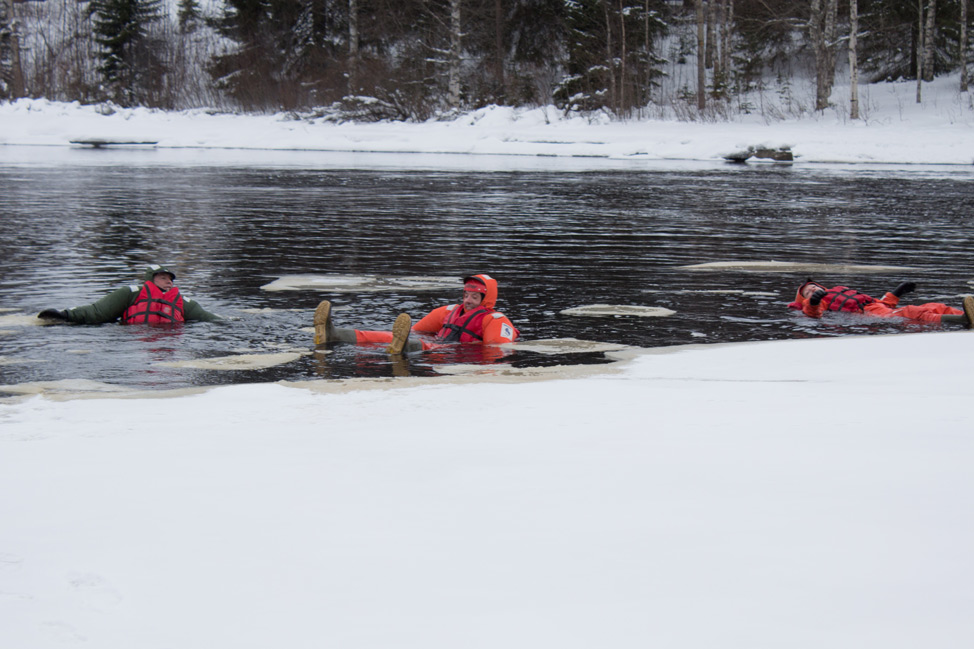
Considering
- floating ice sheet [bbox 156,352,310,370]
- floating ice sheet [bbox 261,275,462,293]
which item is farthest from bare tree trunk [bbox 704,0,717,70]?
floating ice sheet [bbox 156,352,310,370]

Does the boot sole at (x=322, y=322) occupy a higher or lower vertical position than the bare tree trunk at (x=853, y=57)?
lower

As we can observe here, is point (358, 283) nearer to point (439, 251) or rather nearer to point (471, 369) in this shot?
point (439, 251)

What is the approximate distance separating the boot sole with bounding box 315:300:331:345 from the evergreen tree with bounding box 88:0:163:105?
44366mm

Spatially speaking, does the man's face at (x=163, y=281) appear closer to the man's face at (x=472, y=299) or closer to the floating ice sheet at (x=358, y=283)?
the floating ice sheet at (x=358, y=283)

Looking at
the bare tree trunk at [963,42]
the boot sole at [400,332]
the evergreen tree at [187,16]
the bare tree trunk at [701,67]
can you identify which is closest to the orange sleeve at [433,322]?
the boot sole at [400,332]

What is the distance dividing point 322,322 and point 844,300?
5.41 metres

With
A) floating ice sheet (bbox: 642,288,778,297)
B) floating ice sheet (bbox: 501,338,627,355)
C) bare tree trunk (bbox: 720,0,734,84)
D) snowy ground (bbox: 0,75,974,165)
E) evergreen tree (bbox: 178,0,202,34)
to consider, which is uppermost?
evergreen tree (bbox: 178,0,202,34)

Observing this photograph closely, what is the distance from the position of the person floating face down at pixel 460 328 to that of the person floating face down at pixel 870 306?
3208mm

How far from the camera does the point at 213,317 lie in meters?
9.82

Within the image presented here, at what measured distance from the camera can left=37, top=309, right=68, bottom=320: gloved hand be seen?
9.20 m

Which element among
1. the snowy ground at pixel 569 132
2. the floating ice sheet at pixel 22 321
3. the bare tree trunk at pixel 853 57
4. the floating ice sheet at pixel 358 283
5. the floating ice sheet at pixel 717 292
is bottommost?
the floating ice sheet at pixel 717 292

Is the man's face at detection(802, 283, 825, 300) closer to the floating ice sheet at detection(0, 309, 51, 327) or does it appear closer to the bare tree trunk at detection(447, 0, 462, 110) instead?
the floating ice sheet at detection(0, 309, 51, 327)

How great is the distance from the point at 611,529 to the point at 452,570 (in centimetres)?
62

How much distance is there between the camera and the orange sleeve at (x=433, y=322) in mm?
9461
